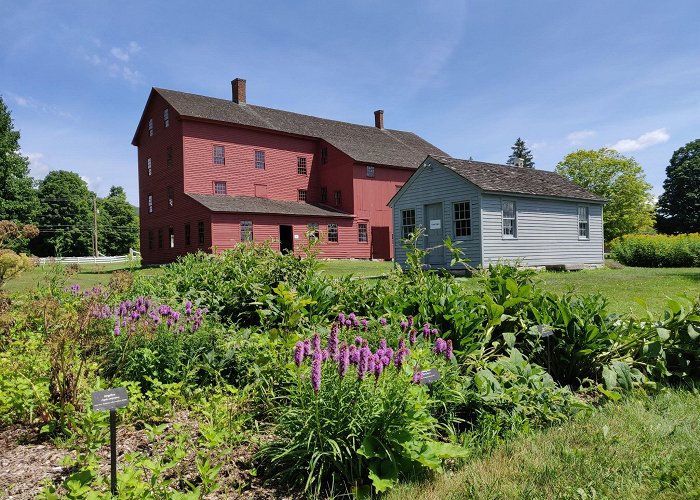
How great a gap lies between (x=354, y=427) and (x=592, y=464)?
1.45 metres

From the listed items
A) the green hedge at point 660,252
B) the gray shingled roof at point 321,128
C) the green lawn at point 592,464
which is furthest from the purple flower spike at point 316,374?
the gray shingled roof at point 321,128

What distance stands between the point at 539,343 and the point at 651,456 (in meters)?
1.58

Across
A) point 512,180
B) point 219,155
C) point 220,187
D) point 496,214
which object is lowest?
point 496,214

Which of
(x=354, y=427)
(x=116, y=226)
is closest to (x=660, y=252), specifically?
(x=354, y=427)

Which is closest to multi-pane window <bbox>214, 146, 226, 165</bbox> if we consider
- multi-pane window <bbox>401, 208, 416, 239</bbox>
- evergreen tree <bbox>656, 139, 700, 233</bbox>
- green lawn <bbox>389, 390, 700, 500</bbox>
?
multi-pane window <bbox>401, 208, 416, 239</bbox>

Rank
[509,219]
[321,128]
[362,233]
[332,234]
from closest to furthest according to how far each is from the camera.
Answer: [509,219] → [332,234] → [362,233] → [321,128]

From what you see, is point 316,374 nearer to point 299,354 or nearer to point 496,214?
point 299,354

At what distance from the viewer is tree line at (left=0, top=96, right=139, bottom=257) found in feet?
135

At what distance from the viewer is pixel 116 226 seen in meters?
74.6

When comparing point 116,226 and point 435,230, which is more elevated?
point 116,226

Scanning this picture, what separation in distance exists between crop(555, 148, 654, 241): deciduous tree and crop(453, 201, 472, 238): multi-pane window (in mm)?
36235

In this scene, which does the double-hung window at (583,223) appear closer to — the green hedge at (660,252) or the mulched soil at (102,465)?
the green hedge at (660,252)

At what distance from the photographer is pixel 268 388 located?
3678mm

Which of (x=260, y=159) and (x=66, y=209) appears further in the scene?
(x=66, y=209)
